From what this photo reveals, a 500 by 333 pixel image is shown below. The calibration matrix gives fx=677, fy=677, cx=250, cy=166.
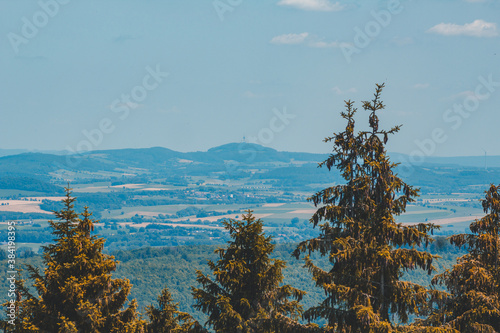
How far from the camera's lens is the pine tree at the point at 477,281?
2273cm

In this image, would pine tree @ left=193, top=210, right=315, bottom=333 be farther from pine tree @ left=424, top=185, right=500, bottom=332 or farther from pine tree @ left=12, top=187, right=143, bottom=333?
pine tree @ left=424, top=185, right=500, bottom=332

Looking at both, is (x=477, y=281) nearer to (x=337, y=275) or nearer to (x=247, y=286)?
(x=337, y=275)

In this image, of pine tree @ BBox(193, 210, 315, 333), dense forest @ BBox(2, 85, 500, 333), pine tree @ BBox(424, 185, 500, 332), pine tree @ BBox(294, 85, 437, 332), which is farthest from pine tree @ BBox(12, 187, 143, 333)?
pine tree @ BBox(424, 185, 500, 332)

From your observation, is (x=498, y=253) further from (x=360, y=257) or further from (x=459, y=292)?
(x=360, y=257)

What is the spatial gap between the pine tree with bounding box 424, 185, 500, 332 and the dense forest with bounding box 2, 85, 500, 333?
40mm

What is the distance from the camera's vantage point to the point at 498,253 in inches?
926

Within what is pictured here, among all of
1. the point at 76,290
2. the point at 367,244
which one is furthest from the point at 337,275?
the point at 76,290

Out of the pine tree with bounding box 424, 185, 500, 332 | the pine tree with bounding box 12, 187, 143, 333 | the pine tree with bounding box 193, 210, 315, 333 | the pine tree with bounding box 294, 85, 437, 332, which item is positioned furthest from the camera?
the pine tree with bounding box 424, 185, 500, 332

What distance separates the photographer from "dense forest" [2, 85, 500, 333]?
20375mm

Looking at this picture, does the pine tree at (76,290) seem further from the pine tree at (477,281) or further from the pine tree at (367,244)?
the pine tree at (477,281)

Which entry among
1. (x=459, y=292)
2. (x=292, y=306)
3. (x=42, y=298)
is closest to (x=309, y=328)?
(x=292, y=306)

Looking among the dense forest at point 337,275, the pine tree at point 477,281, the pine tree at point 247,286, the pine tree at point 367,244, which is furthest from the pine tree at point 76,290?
the pine tree at point 477,281

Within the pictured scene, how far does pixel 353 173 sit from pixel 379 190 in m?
1.06

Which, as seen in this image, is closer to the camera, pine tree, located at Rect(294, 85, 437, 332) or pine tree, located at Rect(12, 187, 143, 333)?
pine tree, located at Rect(294, 85, 437, 332)
